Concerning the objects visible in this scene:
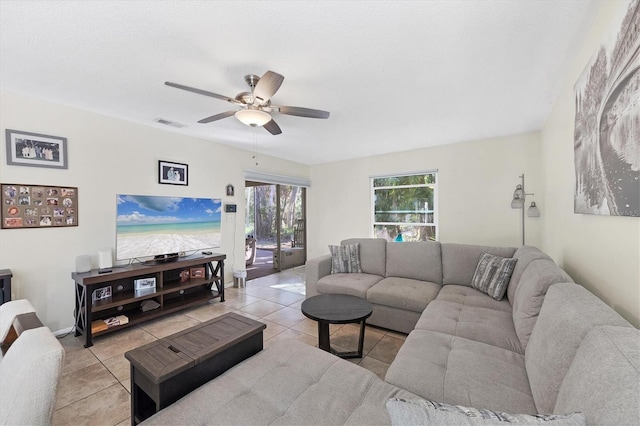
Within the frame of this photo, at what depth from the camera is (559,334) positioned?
1037mm

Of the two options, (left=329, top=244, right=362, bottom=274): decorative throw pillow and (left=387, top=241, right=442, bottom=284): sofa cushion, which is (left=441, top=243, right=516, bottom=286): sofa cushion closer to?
(left=387, top=241, right=442, bottom=284): sofa cushion

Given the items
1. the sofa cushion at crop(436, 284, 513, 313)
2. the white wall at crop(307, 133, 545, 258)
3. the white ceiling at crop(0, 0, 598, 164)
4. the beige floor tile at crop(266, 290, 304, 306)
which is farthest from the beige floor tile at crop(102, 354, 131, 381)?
the white wall at crop(307, 133, 545, 258)

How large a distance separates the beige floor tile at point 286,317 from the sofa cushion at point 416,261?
1250mm

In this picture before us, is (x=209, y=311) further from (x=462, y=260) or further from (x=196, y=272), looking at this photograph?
(x=462, y=260)

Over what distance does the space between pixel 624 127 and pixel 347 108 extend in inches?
81.4

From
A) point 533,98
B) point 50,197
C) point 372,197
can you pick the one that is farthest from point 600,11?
point 50,197

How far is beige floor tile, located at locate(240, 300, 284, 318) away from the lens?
328 cm

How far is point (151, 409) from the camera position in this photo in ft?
4.45

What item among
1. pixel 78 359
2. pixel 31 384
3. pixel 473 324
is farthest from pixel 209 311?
pixel 473 324

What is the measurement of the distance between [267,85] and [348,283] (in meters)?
2.20

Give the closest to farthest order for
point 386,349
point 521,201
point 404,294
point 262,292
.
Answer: point 386,349 < point 404,294 < point 521,201 < point 262,292

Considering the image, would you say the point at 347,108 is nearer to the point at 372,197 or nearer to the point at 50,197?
the point at 372,197

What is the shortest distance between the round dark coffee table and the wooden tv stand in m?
1.84

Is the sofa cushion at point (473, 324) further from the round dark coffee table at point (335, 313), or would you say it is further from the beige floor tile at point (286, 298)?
the beige floor tile at point (286, 298)
